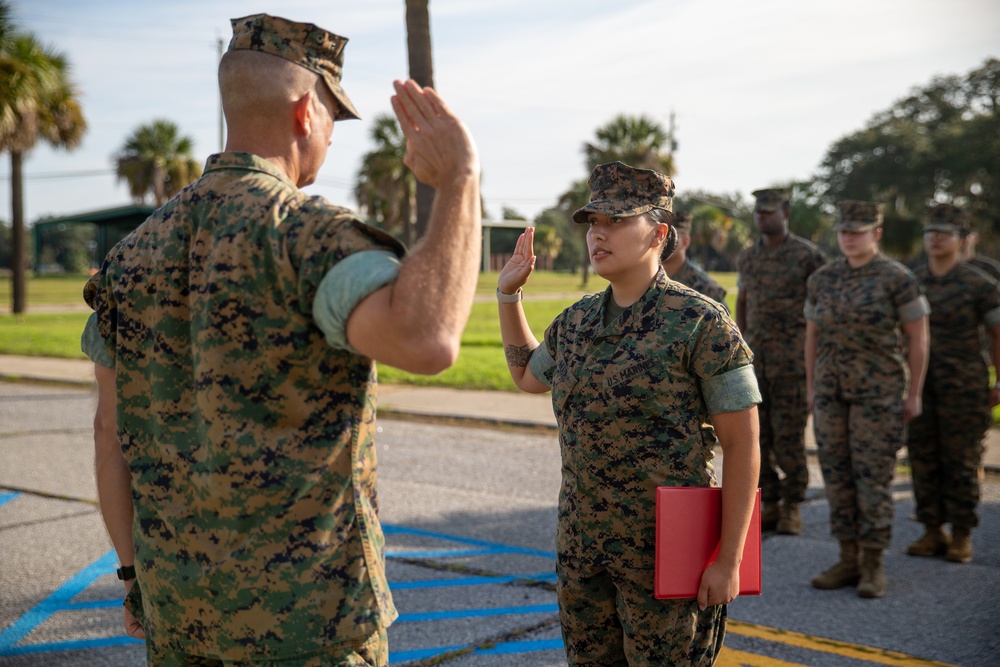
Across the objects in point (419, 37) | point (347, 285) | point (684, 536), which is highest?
point (419, 37)

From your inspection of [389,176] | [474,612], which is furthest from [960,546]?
Answer: [389,176]

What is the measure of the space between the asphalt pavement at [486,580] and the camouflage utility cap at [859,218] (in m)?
2.01

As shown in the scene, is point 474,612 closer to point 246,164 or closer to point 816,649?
point 816,649

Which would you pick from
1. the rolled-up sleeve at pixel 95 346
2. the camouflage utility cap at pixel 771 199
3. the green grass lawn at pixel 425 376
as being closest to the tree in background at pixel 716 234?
the green grass lawn at pixel 425 376

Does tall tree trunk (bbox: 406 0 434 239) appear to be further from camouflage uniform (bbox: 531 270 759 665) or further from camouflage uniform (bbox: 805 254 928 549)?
camouflage uniform (bbox: 531 270 759 665)

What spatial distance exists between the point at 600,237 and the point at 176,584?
1.60 meters

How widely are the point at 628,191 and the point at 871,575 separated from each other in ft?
10.6

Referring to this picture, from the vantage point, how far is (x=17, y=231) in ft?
90.3

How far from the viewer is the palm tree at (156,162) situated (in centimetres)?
4422

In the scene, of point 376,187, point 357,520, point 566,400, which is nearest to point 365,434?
point 357,520

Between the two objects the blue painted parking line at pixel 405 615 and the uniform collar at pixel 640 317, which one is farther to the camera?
the blue painted parking line at pixel 405 615

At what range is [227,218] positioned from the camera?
1.83 metres

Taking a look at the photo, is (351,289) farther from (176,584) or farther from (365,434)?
(176,584)

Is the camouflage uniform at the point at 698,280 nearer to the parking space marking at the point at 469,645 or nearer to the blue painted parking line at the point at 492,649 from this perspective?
the parking space marking at the point at 469,645
